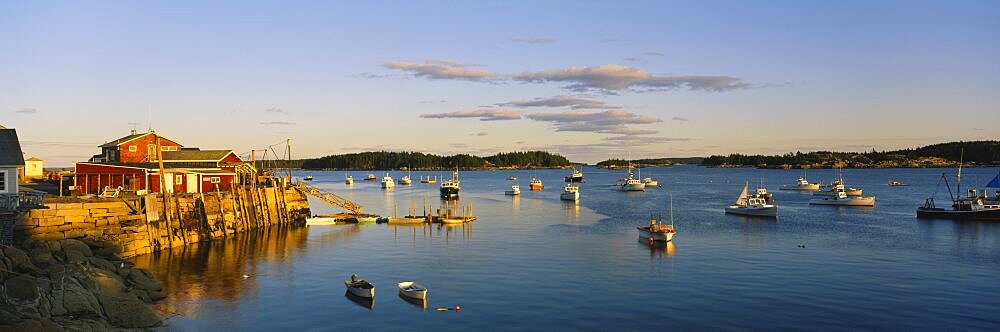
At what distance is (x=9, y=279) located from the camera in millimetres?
27922

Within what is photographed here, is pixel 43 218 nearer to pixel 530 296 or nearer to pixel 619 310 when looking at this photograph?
pixel 530 296

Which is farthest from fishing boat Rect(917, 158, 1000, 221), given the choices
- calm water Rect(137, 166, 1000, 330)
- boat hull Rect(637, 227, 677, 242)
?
boat hull Rect(637, 227, 677, 242)

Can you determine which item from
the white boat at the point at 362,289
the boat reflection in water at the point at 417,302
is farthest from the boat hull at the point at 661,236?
the white boat at the point at 362,289

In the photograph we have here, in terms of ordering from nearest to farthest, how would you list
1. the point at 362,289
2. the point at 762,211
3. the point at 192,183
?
the point at 362,289
the point at 192,183
the point at 762,211

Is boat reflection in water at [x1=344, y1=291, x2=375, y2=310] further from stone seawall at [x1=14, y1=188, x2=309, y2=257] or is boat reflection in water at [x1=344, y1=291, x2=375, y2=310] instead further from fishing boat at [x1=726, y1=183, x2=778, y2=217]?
fishing boat at [x1=726, y1=183, x2=778, y2=217]

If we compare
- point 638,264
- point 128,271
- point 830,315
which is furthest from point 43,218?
point 830,315

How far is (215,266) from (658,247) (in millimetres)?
34057

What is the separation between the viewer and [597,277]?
43.7 meters

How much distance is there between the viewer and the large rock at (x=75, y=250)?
38.1 m

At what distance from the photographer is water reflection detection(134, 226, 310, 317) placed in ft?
121

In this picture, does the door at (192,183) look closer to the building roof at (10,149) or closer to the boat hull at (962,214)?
the building roof at (10,149)

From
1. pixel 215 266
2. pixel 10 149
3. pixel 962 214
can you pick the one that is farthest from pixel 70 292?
pixel 962 214

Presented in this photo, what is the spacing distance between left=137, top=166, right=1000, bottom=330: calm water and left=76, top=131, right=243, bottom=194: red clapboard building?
889 cm

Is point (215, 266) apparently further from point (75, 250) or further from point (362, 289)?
point (362, 289)
